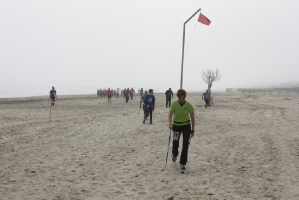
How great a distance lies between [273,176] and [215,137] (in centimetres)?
516

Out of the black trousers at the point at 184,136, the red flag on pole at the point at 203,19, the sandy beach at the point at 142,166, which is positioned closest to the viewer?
the sandy beach at the point at 142,166

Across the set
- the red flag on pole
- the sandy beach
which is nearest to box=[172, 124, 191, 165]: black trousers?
the sandy beach

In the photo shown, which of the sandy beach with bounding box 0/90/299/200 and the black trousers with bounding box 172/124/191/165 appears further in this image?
the black trousers with bounding box 172/124/191/165

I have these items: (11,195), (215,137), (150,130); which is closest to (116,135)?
(150,130)

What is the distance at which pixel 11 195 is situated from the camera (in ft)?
17.0

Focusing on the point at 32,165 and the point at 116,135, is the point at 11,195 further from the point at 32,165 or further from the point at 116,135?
the point at 116,135

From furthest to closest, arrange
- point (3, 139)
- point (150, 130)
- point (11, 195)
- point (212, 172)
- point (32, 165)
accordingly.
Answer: point (150, 130), point (3, 139), point (32, 165), point (212, 172), point (11, 195)

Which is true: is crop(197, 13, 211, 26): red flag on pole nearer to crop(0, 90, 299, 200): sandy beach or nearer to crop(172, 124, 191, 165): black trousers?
crop(0, 90, 299, 200): sandy beach

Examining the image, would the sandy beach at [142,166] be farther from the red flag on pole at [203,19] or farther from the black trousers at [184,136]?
the red flag on pole at [203,19]

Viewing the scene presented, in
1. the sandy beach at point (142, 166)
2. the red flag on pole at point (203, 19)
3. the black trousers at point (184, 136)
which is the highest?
the red flag on pole at point (203, 19)

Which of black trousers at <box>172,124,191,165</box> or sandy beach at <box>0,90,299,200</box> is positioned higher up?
black trousers at <box>172,124,191,165</box>

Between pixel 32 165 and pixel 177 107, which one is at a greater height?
pixel 177 107

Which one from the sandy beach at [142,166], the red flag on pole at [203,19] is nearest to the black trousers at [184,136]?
the sandy beach at [142,166]

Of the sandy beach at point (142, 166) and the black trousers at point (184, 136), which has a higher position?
the black trousers at point (184, 136)
